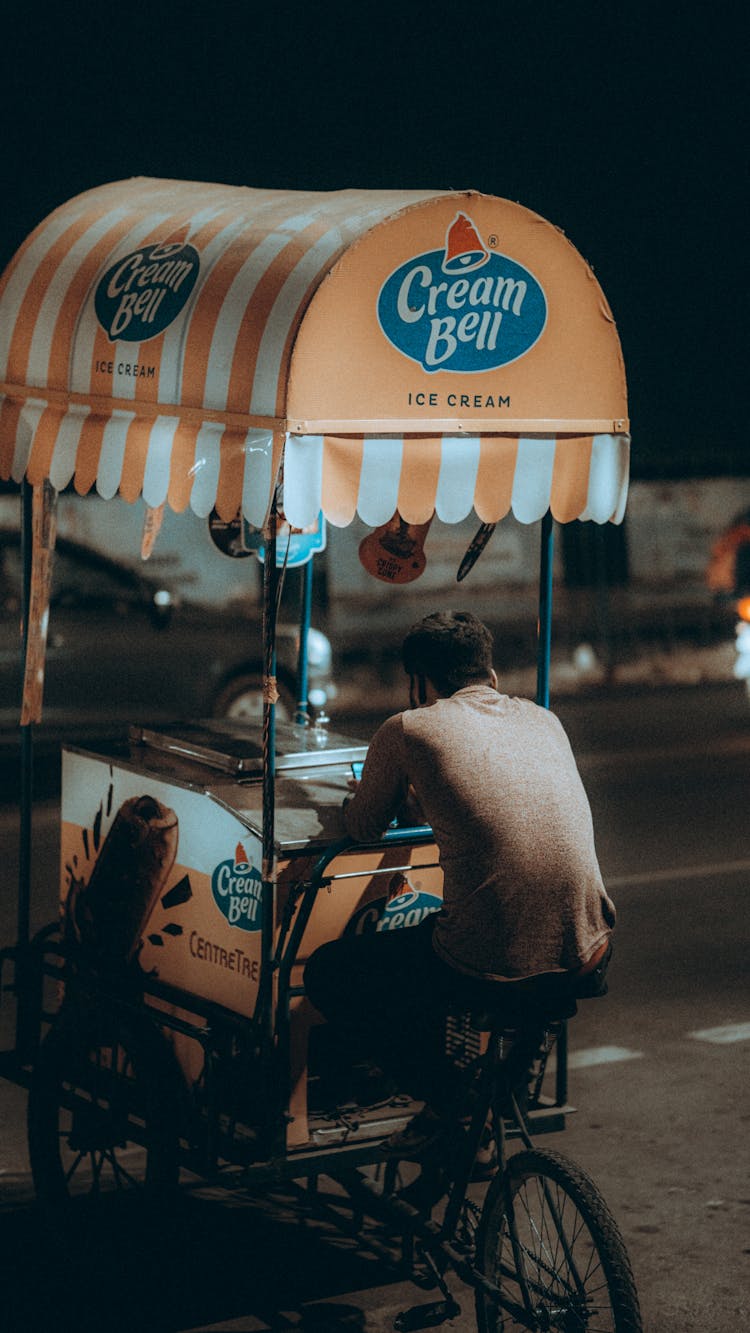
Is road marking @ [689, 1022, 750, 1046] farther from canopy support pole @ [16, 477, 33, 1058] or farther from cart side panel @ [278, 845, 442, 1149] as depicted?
canopy support pole @ [16, 477, 33, 1058]

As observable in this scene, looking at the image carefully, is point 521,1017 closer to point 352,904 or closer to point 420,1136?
point 420,1136

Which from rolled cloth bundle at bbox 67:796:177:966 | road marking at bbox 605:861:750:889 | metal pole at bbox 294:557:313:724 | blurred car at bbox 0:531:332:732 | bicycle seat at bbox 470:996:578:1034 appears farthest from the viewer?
blurred car at bbox 0:531:332:732

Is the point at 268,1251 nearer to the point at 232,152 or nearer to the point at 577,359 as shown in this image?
the point at 577,359

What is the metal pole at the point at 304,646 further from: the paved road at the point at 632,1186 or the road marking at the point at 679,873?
the road marking at the point at 679,873

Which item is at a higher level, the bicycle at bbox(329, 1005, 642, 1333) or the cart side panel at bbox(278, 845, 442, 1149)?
the cart side panel at bbox(278, 845, 442, 1149)

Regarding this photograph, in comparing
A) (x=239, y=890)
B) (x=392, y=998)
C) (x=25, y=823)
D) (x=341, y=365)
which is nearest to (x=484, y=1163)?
(x=392, y=998)

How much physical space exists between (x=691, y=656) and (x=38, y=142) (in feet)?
36.1

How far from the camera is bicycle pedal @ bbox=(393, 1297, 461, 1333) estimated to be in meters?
4.29

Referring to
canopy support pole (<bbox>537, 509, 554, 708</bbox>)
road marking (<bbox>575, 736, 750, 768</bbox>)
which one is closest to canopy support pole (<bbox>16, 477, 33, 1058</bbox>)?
canopy support pole (<bbox>537, 509, 554, 708</bbox>)

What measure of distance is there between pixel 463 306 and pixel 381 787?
1325mm

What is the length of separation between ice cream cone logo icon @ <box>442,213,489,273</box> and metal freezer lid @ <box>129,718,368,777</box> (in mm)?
1520

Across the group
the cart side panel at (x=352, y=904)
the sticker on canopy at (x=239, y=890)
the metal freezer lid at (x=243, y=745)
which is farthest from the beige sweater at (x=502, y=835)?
the metal freezer lid at (x=243, y=745)

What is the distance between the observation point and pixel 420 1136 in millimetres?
4504

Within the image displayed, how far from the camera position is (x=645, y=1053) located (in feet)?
23.1
